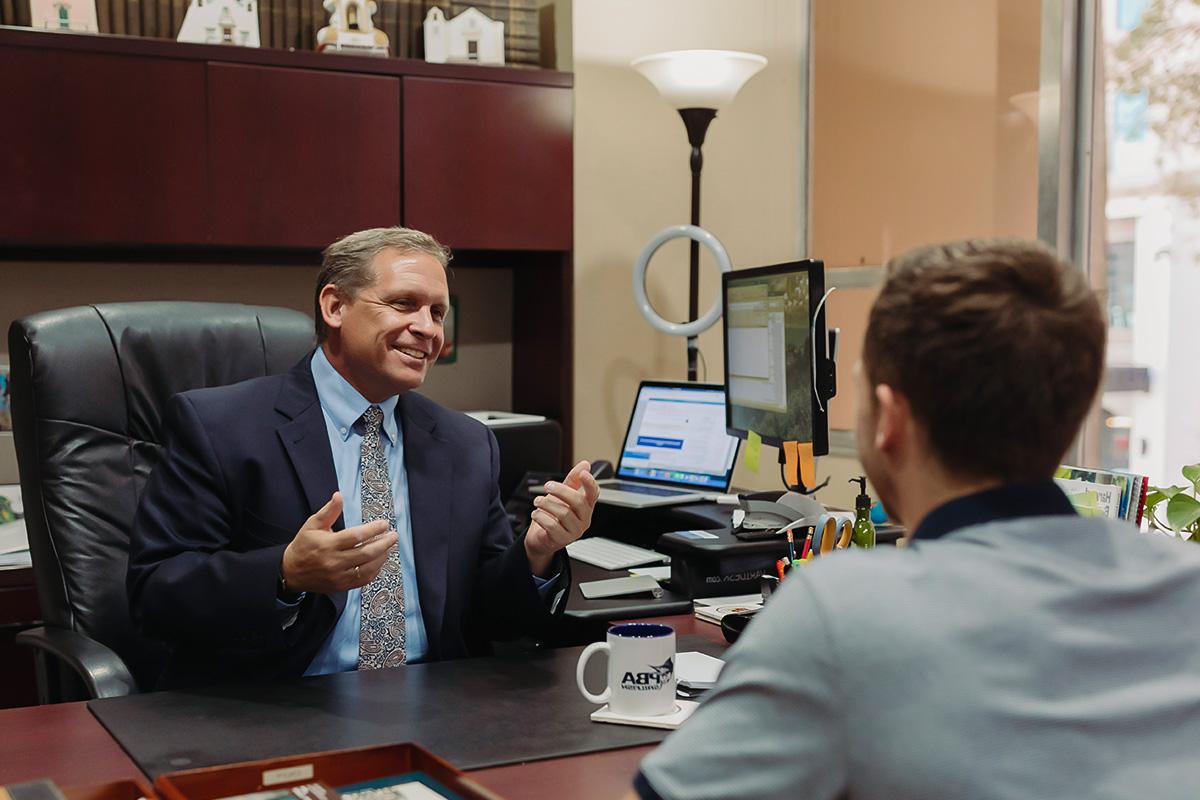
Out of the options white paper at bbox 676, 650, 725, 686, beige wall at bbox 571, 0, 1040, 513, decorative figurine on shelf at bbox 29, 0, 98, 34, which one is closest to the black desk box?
white paper at bbox 676, 650, 725, 686

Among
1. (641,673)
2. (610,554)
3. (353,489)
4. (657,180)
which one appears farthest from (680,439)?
(641,673)

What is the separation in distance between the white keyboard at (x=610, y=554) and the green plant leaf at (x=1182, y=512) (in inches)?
40.0

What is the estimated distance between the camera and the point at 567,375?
12.3 feet

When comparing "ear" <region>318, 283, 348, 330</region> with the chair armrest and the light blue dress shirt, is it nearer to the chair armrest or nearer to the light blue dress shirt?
the light blue dress shirt

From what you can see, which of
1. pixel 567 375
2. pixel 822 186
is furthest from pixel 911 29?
pixel 567 375

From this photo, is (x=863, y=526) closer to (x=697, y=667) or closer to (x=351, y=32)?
(x=697, y=667)

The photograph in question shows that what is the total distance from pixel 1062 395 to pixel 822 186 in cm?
333

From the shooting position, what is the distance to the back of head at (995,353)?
2.77 ft

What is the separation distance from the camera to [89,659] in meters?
1.82

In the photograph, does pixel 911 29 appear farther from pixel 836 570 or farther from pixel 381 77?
pixel 836 570

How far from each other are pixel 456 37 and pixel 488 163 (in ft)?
1.18

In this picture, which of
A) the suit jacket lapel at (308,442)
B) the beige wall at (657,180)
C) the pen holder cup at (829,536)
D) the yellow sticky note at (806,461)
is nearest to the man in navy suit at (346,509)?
the suit jacket lapel at (308,442)

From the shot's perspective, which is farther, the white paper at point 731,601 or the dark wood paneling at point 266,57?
the dark wood paneling at point 266,57

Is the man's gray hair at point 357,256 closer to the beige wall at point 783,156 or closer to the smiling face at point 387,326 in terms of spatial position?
the smiling face at point 387,326
